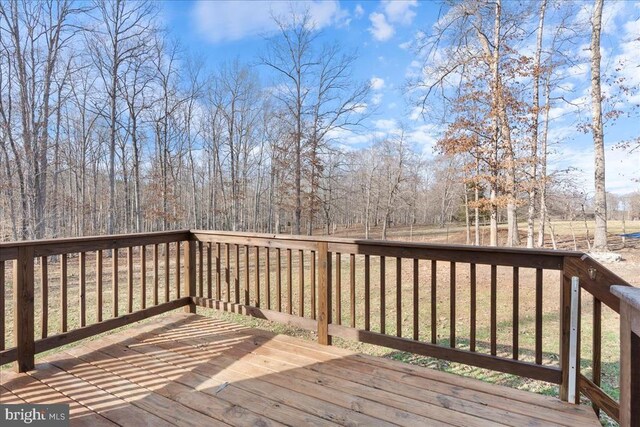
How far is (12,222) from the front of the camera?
33.5ft

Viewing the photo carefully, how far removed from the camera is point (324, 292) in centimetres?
273

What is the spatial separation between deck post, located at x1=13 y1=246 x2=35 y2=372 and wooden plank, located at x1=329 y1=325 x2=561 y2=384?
2.14 metres

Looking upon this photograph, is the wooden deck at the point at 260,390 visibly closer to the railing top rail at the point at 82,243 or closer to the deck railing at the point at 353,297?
the deck railing at the point at 353,297

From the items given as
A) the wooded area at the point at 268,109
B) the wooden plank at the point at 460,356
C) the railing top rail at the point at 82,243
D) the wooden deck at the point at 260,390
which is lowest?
the wooden deck at the point at 260,390

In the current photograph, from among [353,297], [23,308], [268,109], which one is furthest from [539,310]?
[268,109]

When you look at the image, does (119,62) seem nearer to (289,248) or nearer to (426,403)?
(289,248)

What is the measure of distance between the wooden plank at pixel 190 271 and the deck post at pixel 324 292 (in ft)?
5.17

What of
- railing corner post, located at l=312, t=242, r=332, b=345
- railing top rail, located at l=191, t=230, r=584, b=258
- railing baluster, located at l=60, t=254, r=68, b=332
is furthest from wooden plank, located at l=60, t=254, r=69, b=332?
railing corner post, located at l=312, t=242, r=332, b=345

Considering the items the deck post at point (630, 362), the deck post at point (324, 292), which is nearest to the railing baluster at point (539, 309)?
the deck post at point (630, 362)

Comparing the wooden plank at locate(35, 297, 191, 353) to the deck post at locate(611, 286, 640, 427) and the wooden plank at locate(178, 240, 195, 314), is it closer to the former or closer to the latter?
the wooden plank at locate(178, 240, 195, 314)

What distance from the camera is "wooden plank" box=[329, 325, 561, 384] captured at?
2008mm

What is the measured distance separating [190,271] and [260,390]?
75.3 inches

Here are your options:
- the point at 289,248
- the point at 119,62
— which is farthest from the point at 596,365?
the point at 119,62

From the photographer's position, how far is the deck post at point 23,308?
222cm
